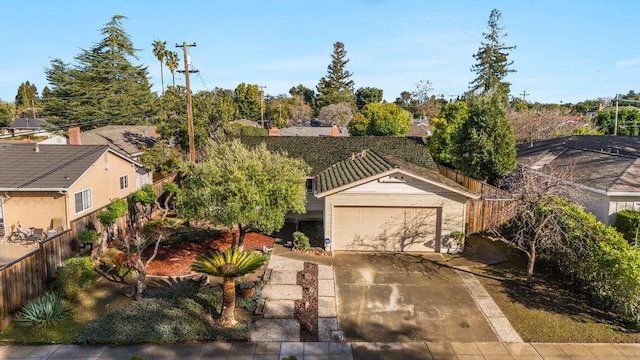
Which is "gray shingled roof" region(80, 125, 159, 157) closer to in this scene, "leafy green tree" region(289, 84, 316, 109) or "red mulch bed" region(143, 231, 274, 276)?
"red mulch bed" region(143, 231, 274, 276)

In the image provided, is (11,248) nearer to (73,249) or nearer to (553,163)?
(73,249)

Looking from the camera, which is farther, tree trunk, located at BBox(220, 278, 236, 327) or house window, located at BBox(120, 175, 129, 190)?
house window, located at BBox(120, 175, 129, 190)

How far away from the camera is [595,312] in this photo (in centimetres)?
1173

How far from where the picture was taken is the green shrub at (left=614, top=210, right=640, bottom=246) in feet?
52.0

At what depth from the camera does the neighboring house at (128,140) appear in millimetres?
28266

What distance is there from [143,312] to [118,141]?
2716 centimetres

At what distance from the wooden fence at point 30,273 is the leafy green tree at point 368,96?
8524 cm

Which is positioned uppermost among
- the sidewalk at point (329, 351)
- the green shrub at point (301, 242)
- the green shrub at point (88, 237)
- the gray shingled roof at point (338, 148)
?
the gray shingled roof at point (338, 148)

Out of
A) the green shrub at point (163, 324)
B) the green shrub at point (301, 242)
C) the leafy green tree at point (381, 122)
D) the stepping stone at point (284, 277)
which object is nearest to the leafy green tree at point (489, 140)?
the green shrub at point (301, 242)

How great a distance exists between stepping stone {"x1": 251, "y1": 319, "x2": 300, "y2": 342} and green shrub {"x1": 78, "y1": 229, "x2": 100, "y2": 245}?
809 cm

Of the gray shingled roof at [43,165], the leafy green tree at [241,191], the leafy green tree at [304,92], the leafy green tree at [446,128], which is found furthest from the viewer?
the leafy green tree at [304,92]

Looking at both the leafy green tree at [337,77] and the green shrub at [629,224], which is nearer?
the green shrub at [629,224]

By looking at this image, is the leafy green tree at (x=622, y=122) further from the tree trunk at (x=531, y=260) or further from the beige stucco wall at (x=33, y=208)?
the beige stucco wall at (x=33, y=208)

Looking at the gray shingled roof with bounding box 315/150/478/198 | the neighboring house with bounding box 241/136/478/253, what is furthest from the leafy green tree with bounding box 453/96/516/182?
the neighboring house with bounding box 241/136/478/253
